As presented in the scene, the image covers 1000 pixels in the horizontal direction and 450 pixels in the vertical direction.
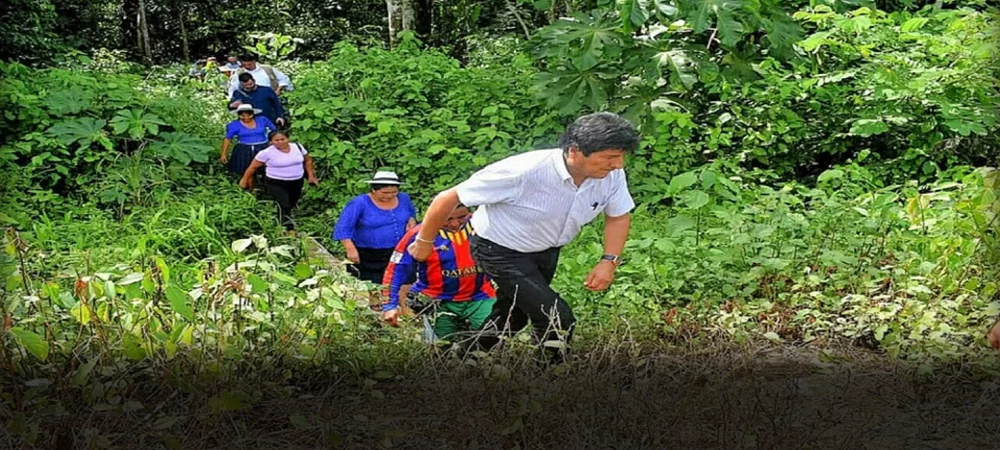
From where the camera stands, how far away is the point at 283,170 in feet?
Result: 24.3

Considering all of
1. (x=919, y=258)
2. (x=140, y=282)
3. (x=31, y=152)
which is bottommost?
(x=31, y=152)

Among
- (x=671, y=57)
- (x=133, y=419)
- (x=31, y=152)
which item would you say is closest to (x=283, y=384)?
(x=133, y=419)

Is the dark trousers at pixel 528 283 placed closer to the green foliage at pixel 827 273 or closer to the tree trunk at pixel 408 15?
the green foliage at pixel 827 273

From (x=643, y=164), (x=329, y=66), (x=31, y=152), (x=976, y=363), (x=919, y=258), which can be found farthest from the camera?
(x=329, y=66)

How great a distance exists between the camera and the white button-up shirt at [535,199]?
10.9ft

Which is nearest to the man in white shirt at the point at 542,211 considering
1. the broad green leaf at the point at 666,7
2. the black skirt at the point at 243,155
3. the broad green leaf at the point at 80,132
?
the broad green leaf at the point at 666,7

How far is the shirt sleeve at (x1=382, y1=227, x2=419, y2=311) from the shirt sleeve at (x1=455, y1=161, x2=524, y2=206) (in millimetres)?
667

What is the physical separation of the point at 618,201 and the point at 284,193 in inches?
179

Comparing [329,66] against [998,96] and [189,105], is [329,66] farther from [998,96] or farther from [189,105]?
[998,96]

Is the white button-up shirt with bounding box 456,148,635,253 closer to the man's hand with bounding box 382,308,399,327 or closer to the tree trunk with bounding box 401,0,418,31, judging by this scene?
the man's hand with bounding box 382,308,399,327

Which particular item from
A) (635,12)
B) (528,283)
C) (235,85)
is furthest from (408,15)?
(528,283)

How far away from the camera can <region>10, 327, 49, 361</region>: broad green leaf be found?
3008mm

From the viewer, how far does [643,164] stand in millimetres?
7453

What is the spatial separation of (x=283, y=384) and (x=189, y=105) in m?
6.96
